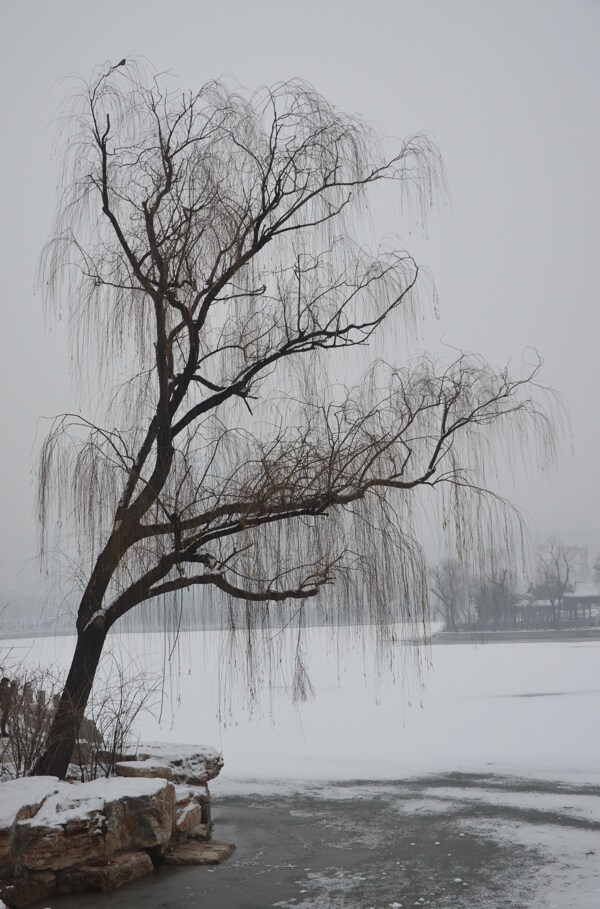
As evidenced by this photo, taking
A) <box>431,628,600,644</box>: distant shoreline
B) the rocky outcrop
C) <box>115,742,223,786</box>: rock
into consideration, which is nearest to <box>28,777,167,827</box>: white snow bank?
the rocky outcrop

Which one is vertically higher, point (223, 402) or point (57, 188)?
point (57, 188)

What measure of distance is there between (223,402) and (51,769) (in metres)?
2.77

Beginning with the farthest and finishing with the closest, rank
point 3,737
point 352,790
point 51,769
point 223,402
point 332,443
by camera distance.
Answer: point 352,790 → point 3,737 → point 223,402 → point 51,769 → point 332,443

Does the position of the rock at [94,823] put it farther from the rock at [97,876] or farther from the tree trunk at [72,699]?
the tree trunk at [72,699]

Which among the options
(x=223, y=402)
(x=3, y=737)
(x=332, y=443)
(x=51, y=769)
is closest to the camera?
(x=332, y=443)

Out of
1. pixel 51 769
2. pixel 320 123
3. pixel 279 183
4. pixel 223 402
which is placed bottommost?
pixel 51 769

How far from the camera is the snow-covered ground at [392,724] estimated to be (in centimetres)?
823

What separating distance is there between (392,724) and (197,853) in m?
7.46

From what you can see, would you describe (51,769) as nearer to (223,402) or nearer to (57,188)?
(223,402)

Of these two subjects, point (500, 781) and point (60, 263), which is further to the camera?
point (500, 781)

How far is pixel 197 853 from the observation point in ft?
17.7

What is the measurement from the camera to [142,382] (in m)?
6.10

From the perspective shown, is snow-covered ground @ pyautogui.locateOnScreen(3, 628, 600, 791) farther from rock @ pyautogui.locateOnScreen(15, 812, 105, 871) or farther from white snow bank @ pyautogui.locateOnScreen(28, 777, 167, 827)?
rock @ pyautogui.locateOnScreen(15, 812, 105, 871)

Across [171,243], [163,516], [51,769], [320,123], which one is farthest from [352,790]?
[320,123]
